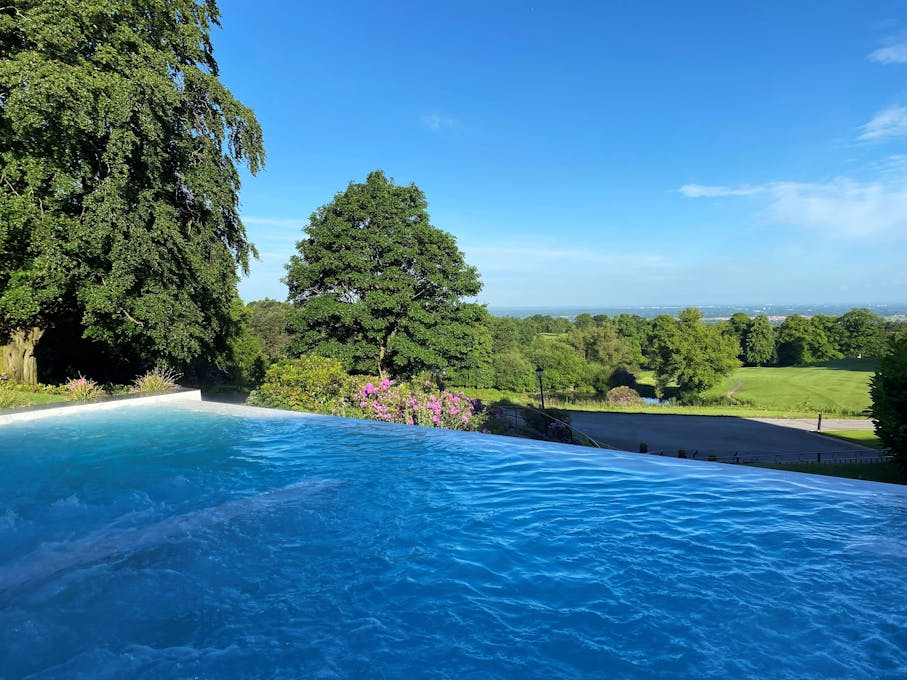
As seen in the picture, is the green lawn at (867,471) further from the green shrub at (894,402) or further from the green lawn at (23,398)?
the green lawn at (23,398)

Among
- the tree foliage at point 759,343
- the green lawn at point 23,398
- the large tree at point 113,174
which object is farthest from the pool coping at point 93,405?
the tree foliage at point 759,343

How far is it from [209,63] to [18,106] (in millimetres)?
6855

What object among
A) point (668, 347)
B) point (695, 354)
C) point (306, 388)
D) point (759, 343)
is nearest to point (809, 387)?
point (695, 354)

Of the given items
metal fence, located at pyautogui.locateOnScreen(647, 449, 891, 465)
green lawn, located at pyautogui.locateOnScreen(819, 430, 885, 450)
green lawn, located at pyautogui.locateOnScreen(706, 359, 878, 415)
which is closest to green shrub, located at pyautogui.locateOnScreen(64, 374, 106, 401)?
metal fence, located at pyautogui.locateOnScreen(647, 449, 891, 465)

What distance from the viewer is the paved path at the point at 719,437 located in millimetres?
19766

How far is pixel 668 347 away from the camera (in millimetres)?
53781

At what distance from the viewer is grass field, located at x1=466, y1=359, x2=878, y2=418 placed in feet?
120

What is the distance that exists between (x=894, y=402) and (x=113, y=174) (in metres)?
20.6

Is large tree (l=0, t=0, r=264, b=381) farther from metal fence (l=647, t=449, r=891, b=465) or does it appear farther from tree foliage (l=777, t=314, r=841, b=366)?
tree foliage (l=777, t=314, r=841, b=366)

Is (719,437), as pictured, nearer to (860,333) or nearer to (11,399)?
(11,399)

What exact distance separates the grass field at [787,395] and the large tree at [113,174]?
24.8 metres

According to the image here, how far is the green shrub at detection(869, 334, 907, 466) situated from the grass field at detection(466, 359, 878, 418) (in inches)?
755

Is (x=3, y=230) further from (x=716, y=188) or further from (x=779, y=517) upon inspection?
(x=716, y=188)

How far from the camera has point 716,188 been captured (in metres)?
41.8
